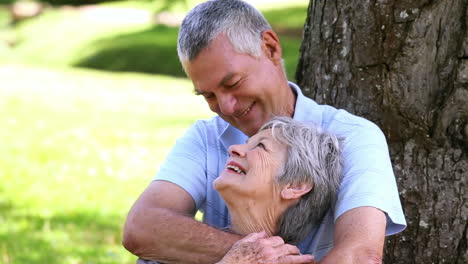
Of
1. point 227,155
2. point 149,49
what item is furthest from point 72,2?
point 227,155

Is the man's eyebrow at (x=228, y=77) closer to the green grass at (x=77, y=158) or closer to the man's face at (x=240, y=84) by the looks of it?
the man's face at (x=240, y=84)

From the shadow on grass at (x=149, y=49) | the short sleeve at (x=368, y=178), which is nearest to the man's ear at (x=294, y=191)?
the short sleeve at (x=368, y=178)

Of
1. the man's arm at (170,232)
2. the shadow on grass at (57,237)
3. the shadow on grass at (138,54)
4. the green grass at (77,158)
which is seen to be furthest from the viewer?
the shadow on grass at (138,54)

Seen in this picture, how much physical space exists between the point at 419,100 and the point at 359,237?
105 centimetres

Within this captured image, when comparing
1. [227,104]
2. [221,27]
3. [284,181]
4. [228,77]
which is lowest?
[284,181]

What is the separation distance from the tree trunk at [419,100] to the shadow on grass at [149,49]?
1694cm

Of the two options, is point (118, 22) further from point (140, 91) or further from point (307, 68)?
point (307, 68)

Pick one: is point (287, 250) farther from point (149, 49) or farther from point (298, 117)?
point (149, 49)

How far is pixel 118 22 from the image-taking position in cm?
2927

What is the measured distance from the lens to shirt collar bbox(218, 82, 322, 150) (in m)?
3.51

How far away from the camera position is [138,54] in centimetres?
2409

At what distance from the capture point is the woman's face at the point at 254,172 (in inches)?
125

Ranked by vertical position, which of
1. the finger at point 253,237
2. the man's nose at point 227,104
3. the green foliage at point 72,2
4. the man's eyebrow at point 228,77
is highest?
the man's eyebrow at point 228,77

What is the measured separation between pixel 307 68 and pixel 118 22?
83.6 feet
